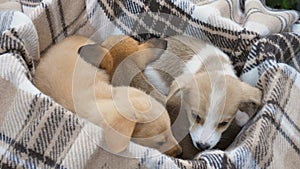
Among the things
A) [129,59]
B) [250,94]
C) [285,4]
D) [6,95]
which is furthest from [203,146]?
[285,4]

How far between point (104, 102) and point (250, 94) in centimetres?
36

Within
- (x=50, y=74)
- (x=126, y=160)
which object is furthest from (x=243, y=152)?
(x=50, y=74)

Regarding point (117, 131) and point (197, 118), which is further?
point (197, 118)

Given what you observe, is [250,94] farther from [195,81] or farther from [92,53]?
[92,53]

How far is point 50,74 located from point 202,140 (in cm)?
39

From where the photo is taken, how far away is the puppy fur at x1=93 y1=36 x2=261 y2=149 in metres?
1.13

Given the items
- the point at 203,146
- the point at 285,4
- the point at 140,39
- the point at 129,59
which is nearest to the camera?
the point at 203,146

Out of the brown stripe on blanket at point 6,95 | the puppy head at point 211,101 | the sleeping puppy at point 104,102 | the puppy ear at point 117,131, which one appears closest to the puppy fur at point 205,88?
the puppy head at point 211,101

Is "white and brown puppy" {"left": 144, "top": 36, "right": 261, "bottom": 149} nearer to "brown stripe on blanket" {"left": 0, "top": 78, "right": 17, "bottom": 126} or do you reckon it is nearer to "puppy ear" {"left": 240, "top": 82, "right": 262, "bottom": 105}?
"puppy ear" {"left": 240, "top": 82, "right": 262, "bottom": 105}

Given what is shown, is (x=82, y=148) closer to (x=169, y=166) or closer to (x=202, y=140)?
(x=169, y=166)

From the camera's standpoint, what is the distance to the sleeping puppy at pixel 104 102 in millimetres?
977

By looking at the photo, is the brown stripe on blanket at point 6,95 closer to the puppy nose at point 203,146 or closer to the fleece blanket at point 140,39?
the fleece blanket at point 140,39

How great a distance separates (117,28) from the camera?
139cm

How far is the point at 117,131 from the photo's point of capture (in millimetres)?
957
